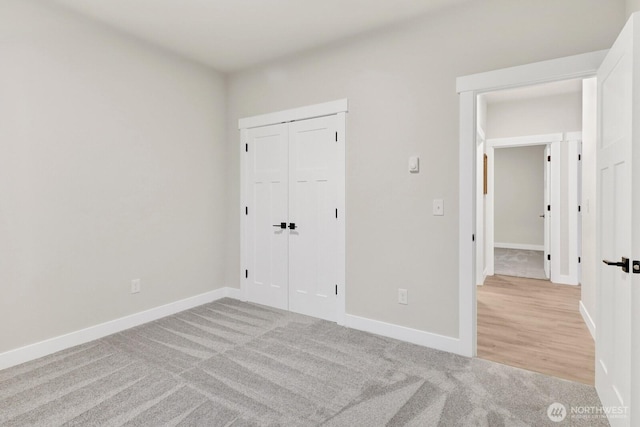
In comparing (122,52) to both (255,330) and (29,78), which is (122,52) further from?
(255,330)

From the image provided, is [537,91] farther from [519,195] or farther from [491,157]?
[519,195]

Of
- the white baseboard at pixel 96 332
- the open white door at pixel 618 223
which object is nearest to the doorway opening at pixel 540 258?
the open white door at pixel 618 223

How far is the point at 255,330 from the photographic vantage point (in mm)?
3076

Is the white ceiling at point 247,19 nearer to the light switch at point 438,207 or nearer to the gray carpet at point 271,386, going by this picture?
the light switch at point 438,207

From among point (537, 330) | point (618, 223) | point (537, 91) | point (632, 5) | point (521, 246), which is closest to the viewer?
point (618, 223)

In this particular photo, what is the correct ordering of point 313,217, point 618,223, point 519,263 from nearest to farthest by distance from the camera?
point 618,223 → point 313,217 → point 519,263

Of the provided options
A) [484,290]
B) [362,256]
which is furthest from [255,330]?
[484,290]

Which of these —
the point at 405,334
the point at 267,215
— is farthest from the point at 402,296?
the point at 267,215

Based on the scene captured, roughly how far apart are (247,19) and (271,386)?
287 centimetres

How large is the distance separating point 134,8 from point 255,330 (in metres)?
2.91

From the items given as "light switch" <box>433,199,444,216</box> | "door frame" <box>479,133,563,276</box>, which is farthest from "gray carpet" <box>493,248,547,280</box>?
"light switch" <box>433,199,444,216</box>

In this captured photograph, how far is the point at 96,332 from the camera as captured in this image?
2889 mm

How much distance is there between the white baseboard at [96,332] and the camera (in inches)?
95.9

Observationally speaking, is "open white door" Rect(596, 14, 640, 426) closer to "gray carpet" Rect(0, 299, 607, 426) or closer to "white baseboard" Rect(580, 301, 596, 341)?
"gray carpet" Rect(0, 299, 607, 426)
